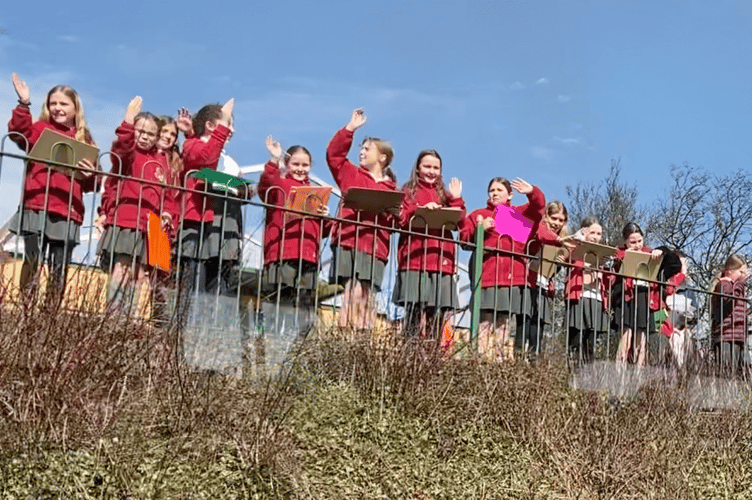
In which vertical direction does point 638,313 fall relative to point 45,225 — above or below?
below

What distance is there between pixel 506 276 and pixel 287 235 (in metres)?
1.95

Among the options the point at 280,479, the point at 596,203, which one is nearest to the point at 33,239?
the point at 280,479

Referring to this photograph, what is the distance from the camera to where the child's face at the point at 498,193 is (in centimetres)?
978

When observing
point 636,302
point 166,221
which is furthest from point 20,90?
point 636,302

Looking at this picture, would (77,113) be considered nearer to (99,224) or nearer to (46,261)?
(99,224)

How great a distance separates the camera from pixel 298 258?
27.8ft

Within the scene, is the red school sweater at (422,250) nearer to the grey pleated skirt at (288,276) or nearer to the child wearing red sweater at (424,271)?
the child wearing red sweater at (424,271)

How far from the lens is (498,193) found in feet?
32.1

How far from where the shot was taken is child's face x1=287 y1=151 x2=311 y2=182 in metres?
8.91

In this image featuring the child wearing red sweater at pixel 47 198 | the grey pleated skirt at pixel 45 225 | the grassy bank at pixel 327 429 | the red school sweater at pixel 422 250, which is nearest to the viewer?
the grassy bank at pixel 327 429

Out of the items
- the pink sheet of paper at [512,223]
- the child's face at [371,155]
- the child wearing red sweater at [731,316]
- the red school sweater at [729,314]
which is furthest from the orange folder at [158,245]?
the red school sweater at [729,314]

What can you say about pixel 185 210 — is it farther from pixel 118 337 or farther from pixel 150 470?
pixel 150 470

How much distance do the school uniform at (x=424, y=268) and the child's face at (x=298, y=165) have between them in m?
0.84

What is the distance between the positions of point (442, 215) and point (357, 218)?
72cm
